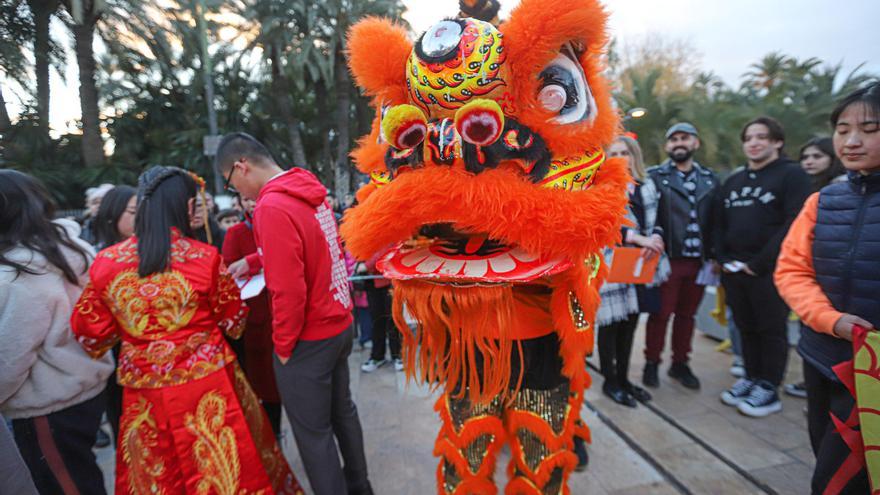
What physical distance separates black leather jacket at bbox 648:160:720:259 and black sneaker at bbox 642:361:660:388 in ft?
2.85

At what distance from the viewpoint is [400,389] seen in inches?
137

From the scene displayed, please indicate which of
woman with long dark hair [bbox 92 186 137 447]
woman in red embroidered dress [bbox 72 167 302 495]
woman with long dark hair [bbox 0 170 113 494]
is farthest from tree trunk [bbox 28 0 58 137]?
woman with long dark hair [bbox 92 186 137 447]

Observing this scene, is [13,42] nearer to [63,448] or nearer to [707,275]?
[63,448]

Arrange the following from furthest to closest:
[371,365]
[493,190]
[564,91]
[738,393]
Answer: [371,365]
[738,393]
[564,91]
[493,190]

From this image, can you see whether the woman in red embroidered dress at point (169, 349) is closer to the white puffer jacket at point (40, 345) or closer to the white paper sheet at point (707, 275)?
the white puffer jacket at point (40, 345)

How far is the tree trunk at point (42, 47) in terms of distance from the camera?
1546 mm

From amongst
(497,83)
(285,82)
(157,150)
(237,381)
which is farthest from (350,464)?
(157,150)

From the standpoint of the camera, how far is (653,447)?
2.56 meters

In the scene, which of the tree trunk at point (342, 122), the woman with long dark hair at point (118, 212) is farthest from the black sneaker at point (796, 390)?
the tree trunk at point (342, 122)

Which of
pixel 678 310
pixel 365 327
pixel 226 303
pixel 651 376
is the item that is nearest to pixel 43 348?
pixel 226 303

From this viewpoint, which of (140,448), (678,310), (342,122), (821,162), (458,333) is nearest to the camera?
(458,333)

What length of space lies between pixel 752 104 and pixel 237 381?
1502cm

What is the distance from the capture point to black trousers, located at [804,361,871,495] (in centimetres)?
150

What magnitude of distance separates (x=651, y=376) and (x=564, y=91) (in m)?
2.75
